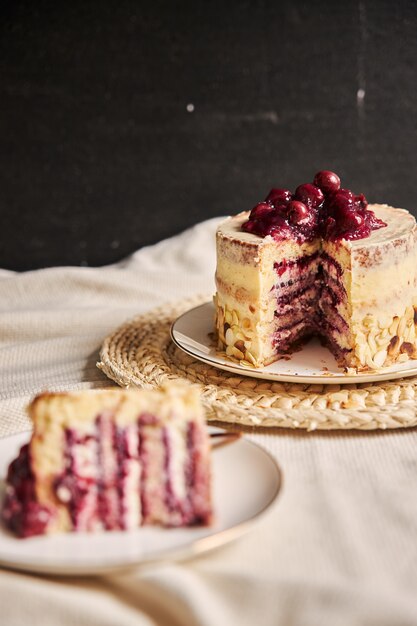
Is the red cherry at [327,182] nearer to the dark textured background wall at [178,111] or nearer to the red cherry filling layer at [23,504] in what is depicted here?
the red cherry filling layer at [23,504]

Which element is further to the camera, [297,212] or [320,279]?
[320,279]

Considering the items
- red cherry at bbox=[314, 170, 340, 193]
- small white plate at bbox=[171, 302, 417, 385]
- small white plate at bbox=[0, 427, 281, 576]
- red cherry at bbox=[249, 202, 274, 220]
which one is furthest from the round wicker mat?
red cherry at bbox=[314, 170, 340, 193]

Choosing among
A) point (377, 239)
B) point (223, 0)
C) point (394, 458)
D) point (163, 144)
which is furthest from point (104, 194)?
point (394, 458)

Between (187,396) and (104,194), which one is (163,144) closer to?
(104,194)

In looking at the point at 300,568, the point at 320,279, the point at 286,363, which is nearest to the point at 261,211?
the point at 320,279

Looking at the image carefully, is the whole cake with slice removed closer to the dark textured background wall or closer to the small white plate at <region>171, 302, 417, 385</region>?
the small white plate at <region>171, 302, 417, 385</region>

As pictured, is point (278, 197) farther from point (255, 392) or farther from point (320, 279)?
point (255, 392)
